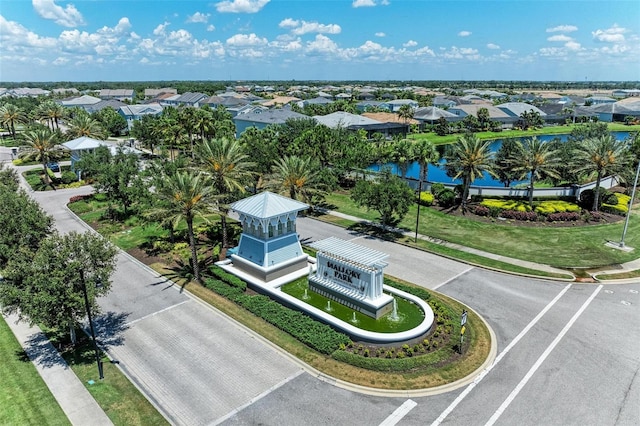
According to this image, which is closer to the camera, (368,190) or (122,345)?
(122,345)

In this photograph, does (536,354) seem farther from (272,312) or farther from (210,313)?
(210,313)

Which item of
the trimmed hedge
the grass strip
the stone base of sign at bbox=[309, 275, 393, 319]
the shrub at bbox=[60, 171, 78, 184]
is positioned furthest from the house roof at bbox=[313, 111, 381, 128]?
the grass strip

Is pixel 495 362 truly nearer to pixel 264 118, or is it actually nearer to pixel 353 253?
pixel 353 253

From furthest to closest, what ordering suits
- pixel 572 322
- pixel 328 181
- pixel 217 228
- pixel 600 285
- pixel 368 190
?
pixel 328 181 → pixel 217 228 → pixel 368 190 → pixel 600 285 → pixel 572 322

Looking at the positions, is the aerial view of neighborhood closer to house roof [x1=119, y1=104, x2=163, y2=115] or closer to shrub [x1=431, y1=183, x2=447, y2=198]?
shrub [x1=431, y1=183, x2=447, y2=198]

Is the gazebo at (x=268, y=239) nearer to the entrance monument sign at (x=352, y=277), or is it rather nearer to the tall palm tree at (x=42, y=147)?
the entrance monument sign at (x=352, y=277)

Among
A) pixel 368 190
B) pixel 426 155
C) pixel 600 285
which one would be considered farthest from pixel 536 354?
pixel 426 155

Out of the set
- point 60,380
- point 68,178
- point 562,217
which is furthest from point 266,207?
point 68,178
